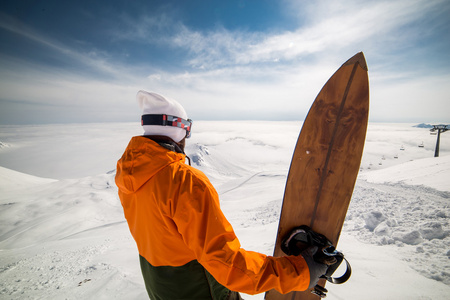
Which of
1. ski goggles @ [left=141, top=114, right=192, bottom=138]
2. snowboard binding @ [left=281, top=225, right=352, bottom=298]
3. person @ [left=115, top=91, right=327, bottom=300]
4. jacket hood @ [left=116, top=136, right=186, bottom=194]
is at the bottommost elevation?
snowboard binding @ [left=281, top=225, right=352, bottom=298]

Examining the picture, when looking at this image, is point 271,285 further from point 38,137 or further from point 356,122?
point 38,137

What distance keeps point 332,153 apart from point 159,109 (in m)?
2.23

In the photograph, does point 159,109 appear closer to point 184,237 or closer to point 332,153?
point 184,237

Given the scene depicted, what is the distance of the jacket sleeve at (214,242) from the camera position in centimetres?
107

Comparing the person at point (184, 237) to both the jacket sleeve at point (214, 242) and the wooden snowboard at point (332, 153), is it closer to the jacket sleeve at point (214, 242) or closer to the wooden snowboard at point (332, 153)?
the jacket sleeve at point (214, 242)

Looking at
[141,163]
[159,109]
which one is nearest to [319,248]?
[141,163]

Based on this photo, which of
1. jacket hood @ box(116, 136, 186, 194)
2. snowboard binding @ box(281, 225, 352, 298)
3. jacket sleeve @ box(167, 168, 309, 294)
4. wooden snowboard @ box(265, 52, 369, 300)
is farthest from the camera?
wooden snowboard @ box(265, 52, 369, 300)

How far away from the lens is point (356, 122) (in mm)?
2363

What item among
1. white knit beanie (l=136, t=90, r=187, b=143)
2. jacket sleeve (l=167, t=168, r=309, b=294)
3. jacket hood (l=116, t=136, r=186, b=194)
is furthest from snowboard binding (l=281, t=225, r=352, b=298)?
white knit beanie (l=136, t=90, r=187, b=143)

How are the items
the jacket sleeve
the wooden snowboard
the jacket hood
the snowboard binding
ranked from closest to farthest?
1. the jacket sleeve
2. the jacket hood
3. the snowboard binding
4. the wooden snowboard

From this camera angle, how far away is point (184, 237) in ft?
3.73

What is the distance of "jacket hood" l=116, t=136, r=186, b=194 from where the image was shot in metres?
1.20

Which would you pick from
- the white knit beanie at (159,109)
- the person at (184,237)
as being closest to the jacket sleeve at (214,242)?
the person at (184,237)

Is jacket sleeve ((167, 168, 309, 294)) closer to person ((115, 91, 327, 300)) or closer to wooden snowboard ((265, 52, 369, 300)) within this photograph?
person ((115, 91, 327, 300))
